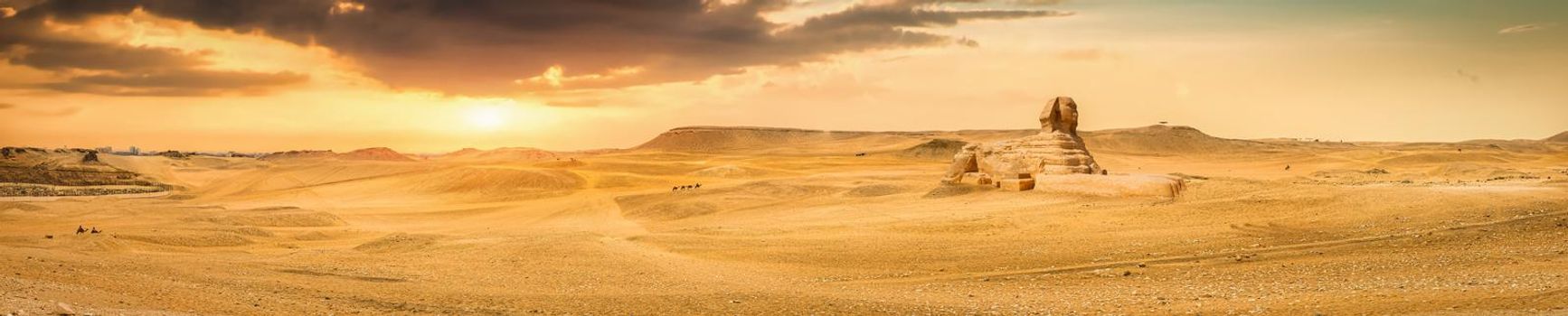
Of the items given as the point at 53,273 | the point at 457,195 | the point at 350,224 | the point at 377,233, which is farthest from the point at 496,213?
the point at 53,273

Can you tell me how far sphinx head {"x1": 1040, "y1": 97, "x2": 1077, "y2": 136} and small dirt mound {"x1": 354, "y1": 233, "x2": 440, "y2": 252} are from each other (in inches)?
627

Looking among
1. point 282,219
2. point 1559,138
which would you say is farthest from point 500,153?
point 1559,138

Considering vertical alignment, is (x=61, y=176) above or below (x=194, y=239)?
above

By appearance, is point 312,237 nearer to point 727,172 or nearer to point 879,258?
point 879,258

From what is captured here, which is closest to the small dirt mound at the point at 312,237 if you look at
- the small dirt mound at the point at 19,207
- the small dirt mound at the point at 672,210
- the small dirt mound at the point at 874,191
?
the small dirt mound at the point at 672,210

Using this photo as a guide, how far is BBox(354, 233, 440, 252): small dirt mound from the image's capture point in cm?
1609

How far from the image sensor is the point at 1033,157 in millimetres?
24094

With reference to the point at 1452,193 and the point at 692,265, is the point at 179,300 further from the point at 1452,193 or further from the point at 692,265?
the point at 1452,193

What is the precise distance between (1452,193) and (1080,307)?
1048 centimetres

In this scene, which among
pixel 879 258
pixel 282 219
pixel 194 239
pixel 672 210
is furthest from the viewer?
pixel 672 210

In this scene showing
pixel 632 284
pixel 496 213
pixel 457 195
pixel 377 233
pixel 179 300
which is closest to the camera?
pixel 179 300

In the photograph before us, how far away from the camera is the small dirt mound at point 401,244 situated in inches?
634

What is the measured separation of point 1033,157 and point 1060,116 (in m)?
1.97

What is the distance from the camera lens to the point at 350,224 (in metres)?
24.5
